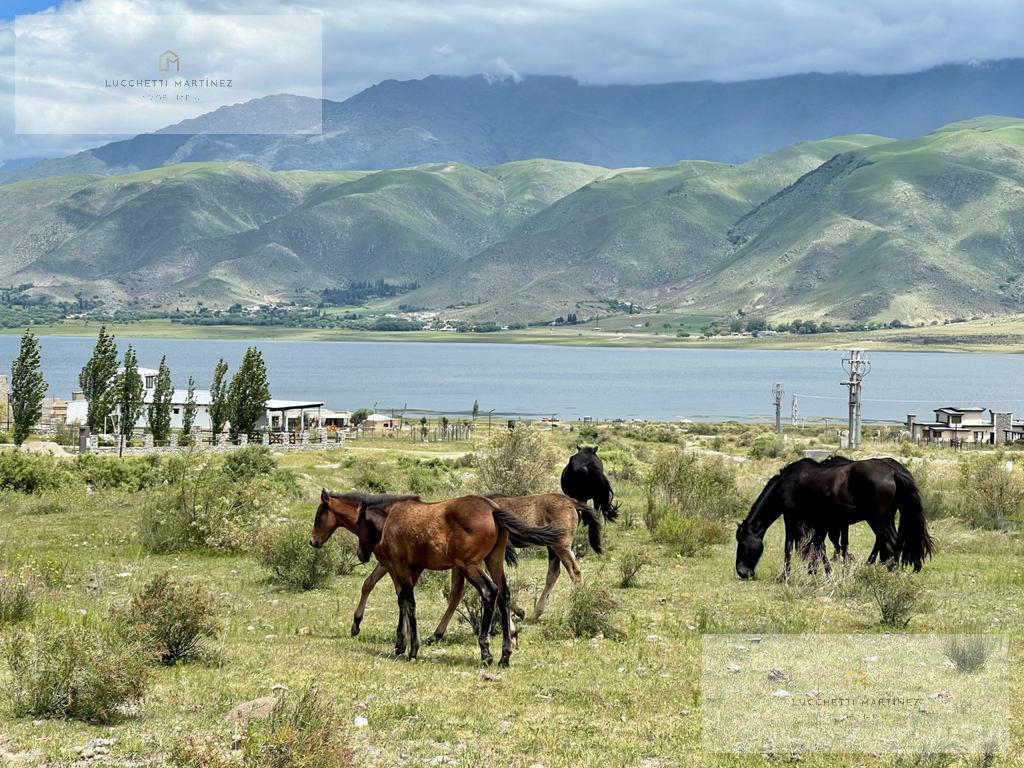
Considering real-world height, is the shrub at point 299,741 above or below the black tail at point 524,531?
below

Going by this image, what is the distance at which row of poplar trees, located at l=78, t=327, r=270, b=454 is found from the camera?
174 ft

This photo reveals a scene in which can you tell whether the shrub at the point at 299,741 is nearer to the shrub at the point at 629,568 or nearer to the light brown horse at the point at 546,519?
the light brown horse at the point at 546,519

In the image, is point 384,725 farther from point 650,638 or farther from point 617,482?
point 617,482

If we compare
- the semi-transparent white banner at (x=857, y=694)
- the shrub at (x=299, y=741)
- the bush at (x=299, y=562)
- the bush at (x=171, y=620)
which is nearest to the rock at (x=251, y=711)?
the shrub at (x=299, y=741)

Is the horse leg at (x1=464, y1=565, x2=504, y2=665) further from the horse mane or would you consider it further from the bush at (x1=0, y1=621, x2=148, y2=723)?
the bush at (x1=0, y1=621, x2=148, y2=723)

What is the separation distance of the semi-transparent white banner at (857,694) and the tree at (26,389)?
1692 inches

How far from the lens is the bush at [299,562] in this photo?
53.4 feet

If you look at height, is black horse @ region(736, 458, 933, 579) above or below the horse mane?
below

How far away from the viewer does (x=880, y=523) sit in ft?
55.9

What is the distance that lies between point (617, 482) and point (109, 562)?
62.0 ft

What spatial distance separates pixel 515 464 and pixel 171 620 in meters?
14.6

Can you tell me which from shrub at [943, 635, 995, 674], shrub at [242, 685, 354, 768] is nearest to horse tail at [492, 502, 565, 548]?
shrub at [242, 685, 354, 768]

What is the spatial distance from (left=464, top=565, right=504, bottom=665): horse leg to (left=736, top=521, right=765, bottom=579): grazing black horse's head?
6.91 metres

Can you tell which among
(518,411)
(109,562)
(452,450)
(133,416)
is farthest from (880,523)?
(518,411)
